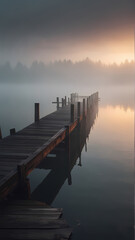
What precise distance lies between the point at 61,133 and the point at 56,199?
137 inches

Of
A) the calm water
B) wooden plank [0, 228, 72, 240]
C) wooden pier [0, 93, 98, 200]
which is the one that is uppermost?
wooden pier [0, 93, 98, 200]

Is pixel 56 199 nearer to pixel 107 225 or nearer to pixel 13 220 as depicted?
pixel 107 225

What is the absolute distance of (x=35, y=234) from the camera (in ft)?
16.6

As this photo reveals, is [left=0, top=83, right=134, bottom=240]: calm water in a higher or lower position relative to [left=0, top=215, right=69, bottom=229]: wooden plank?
lower

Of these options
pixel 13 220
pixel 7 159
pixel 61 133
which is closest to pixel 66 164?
pixel 61 133

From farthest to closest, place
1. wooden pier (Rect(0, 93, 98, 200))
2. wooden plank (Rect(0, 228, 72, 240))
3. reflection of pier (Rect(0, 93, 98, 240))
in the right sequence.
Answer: wooden pier (Rect(0, 93, 98, 200))
reflection of pier (Rect(0, 93, 98, 240))
wooden plank (Rect(0, 228, 72, 240))

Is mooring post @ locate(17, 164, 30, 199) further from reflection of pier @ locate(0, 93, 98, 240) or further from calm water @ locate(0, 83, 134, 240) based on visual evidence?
calm water @ locate(0, 83, 134, 240)

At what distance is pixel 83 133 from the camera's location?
27.0m

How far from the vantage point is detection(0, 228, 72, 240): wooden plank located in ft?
16.2

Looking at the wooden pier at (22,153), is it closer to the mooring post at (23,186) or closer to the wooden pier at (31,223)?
Answer: the mooring post at (23,186)

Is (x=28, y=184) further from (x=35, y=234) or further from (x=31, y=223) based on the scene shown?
(x=35, y=234)

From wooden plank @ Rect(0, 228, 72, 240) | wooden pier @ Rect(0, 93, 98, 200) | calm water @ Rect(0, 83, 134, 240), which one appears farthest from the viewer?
calm water @ Rect(0, 83, 134, 240)

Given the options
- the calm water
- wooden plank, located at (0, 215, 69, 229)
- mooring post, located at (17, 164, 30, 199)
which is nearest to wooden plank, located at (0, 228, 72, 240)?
wooden plank, located at (0, 215, 69, 229)

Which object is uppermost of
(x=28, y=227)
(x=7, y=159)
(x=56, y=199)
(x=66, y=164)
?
(x=7, y=159)
